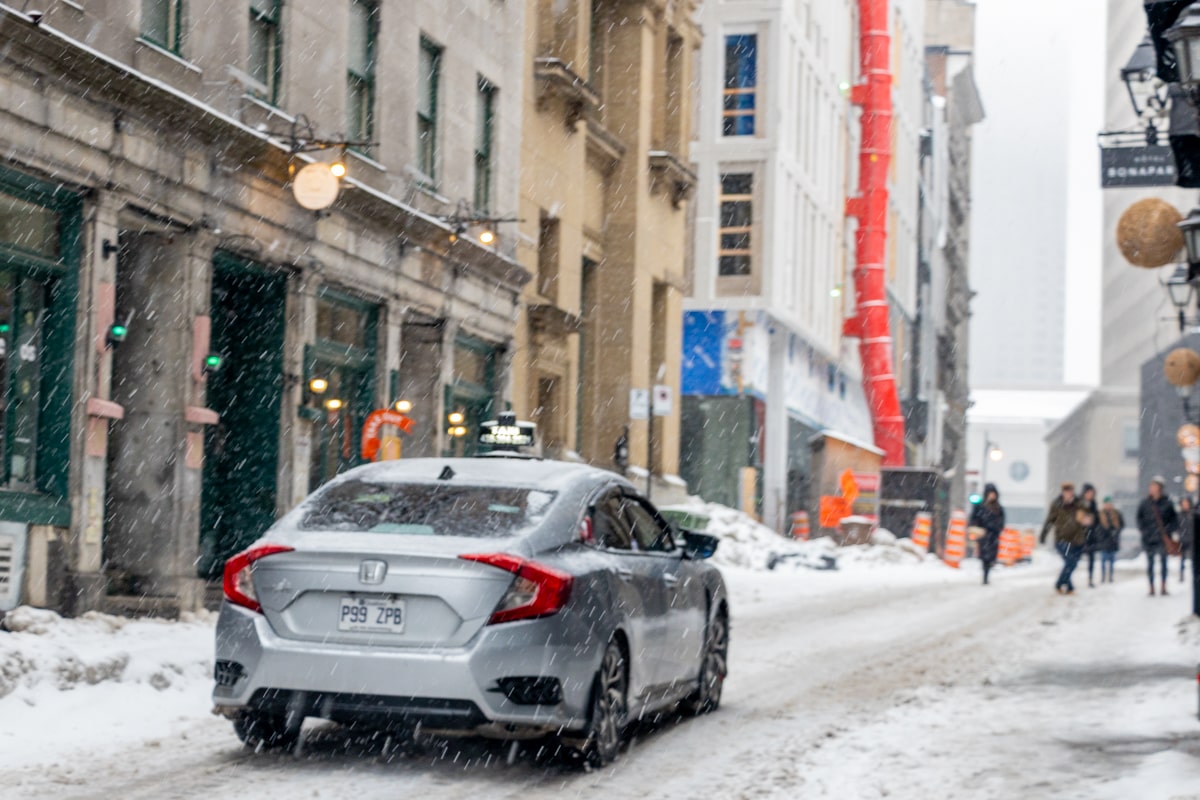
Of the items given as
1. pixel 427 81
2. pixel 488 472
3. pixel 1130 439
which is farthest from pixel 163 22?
pixel 1130 439

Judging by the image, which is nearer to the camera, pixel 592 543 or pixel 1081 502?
pixel 592 543

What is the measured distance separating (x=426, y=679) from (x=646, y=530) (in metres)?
2.47

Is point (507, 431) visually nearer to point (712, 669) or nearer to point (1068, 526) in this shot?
point (712, 669)

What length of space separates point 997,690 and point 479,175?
53.5 ft

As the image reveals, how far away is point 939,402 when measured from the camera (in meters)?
101

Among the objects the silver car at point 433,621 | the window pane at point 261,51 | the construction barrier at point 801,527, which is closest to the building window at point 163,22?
the window pane at point 261,51

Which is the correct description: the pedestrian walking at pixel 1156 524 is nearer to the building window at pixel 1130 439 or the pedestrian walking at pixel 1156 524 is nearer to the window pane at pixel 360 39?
the window pane at pixel 360 39

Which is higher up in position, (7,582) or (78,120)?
(78,120)

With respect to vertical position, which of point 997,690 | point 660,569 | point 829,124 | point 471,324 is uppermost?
point 829,124

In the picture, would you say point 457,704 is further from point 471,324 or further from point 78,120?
point 471,324

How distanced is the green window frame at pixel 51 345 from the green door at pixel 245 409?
451 cm

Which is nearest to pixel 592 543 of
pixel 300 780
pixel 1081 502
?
pixel 300 780

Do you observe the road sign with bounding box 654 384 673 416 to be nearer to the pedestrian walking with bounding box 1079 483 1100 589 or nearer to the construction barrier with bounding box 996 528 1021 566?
the pedestrian walking with bounding box 1079 483 1100 589

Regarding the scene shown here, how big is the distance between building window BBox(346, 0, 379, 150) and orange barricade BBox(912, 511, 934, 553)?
31.3 m
